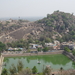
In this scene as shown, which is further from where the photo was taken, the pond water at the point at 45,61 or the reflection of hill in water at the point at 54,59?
the reflection of hill in water at the point at 54,59

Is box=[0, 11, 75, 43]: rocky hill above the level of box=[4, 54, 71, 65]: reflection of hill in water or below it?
above

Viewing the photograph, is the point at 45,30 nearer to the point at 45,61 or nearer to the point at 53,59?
the point at 53,59

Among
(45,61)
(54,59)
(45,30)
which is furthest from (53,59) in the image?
(45,30)

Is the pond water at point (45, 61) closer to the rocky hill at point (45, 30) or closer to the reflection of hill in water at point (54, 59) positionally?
the reflection of hill in water at point (54, 59)

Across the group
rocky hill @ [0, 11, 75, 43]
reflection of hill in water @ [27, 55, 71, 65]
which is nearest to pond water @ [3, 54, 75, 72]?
reflection of hill in water @ [27, 55, 71, 65]

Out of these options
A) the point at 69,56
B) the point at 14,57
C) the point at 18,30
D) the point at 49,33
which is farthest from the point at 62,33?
the point at 14,57

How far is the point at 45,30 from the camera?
33.7 m

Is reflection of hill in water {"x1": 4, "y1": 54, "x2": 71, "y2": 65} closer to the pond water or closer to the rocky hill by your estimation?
the pond water

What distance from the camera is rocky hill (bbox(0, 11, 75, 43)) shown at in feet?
97.8

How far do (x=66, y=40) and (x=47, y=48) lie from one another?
22.6 feet

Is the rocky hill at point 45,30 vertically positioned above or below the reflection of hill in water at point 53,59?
above

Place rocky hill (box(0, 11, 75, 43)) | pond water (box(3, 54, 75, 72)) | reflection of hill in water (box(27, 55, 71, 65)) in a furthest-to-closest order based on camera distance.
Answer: rocky hill (box(0, 11, 75, 43)), reflection of hill in water (box(27, 55, 71, 65)), pond water (box(3, 54, 75, 72))

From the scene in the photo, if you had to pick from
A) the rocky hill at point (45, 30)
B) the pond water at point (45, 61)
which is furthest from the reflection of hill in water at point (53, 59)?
the rocky hill at point (45, 30)

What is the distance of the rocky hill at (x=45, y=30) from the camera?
97.8 feet
